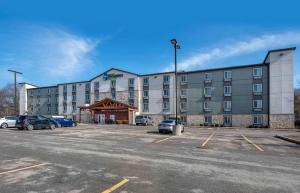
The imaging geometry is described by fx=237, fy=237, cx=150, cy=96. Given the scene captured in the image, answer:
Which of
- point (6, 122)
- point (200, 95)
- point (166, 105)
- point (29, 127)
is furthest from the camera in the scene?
point (166, 105)

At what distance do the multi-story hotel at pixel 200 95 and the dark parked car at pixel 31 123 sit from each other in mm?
23652

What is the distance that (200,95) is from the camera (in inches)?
1879

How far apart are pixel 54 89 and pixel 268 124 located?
2146 inches

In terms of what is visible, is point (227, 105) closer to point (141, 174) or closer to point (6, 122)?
point (6, 122)

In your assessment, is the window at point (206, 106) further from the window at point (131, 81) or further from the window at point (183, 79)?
the window at point (131, 81)

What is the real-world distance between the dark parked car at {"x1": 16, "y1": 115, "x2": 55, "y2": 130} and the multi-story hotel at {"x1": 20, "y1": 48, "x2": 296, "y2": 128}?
23.7 metres

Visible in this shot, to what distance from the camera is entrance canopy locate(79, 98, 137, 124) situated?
52.0 m

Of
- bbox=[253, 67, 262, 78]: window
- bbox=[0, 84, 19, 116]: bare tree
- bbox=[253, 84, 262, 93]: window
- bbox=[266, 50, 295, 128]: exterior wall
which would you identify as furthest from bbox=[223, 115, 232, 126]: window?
bbox=[0, 84, 19, 116]: bare tree

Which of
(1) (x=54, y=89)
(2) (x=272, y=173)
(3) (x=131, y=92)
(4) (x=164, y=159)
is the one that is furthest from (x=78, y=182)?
(1) (x=54, y=89)

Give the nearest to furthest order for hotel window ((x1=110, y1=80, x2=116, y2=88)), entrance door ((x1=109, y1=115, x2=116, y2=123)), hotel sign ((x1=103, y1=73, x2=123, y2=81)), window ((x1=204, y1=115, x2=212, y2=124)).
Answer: window ((x1=204, y1=115, x2=212, y2=124)), entrance door ((x1=109, y1=115, x2=116, y2=123)), hotel sign ((x1=103, y1=73, x2=123, y2=81)), hotel window ((x1=110, y1=80, x2=116, y2=88))

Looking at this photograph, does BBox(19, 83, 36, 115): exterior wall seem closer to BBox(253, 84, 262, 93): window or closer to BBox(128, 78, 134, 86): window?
BBox(128, 78, 134, 86): window

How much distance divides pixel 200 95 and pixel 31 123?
31588mm

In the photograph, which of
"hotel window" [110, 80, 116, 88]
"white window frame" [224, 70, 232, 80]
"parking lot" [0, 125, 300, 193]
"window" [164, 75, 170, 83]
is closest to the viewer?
"parking lot" [0, 125, 300, 193]

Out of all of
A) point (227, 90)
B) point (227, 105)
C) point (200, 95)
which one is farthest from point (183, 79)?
point (227, 105)
